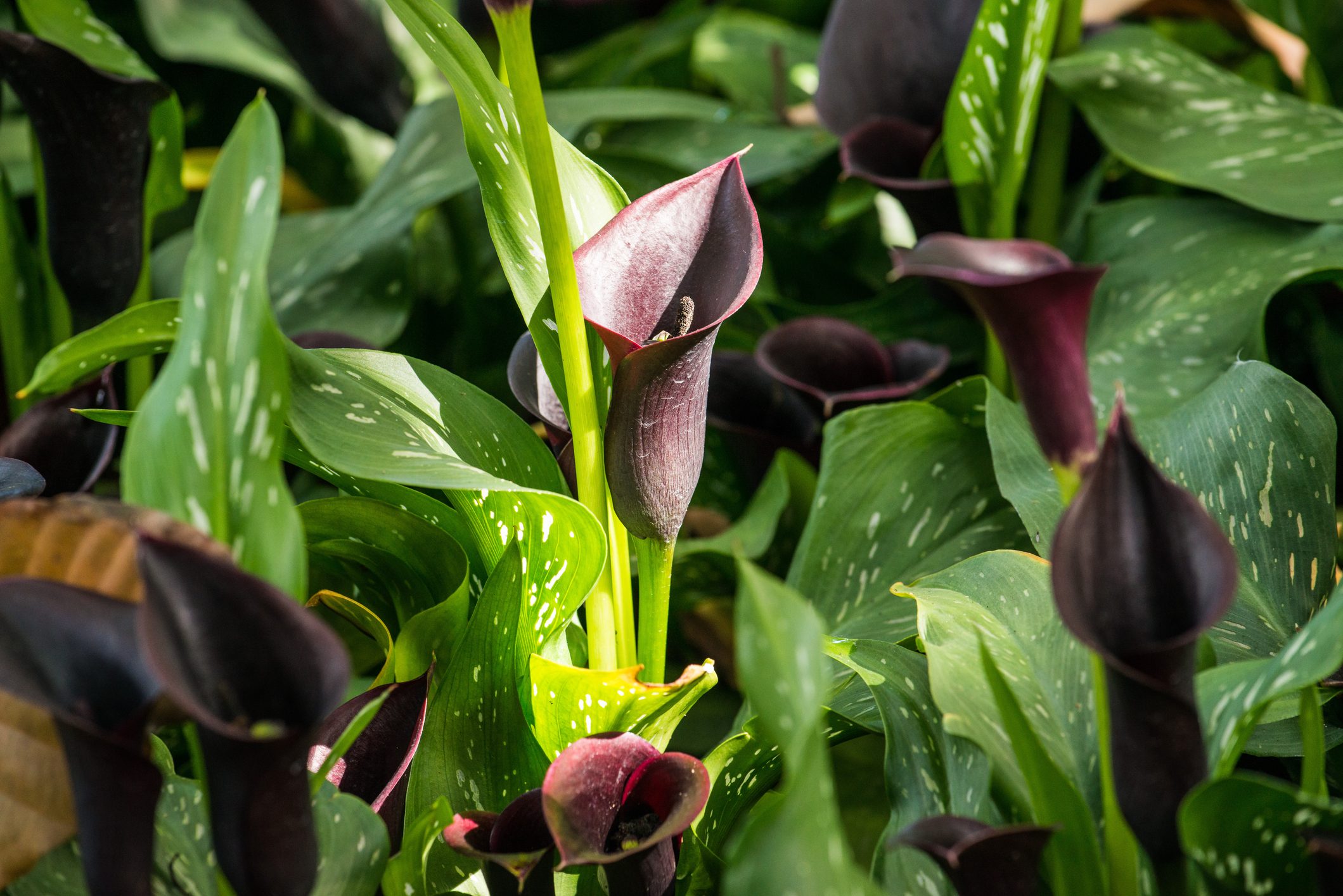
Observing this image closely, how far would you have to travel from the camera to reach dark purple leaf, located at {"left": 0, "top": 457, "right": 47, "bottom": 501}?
0.41 metres

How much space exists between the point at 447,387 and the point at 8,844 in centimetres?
23

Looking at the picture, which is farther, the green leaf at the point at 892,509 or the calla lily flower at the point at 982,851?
the green leaf at the point at 892,509

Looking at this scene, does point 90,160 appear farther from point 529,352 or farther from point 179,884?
point 179,884

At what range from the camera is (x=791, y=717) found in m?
0.26

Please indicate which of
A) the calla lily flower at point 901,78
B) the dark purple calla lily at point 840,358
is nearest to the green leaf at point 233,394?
the dark purple calla lily at point 840,358

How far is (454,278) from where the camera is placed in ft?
3.32

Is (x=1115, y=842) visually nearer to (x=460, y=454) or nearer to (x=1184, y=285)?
(x=460, y=454)

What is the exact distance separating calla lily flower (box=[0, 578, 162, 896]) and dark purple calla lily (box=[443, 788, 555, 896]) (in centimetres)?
10

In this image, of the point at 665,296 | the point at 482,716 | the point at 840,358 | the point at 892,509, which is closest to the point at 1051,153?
the point at 840,358

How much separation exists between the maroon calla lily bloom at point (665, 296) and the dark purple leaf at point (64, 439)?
1.01ft

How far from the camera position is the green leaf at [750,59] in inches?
40.7

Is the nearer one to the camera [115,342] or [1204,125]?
[115,342]

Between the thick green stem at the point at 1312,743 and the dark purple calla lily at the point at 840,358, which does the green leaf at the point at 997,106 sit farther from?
the thick green stem at the point at 1312,743

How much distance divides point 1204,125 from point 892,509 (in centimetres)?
37
